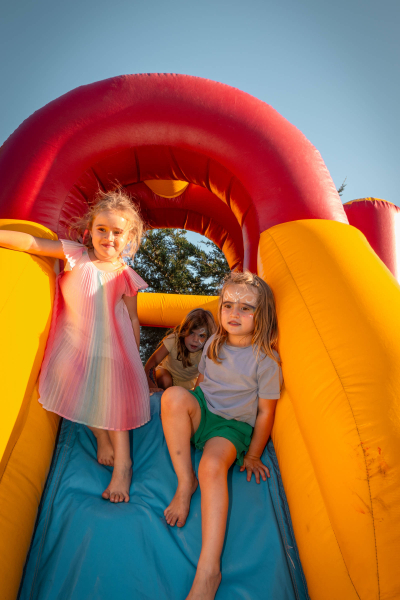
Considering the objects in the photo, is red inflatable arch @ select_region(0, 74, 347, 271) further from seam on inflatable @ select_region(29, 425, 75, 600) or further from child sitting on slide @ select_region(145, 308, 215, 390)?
seam on inflatable @ select_region(29, 425, 75, 600)

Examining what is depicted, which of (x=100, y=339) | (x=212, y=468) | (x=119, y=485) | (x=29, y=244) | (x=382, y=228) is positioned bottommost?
(x=119, y=485)

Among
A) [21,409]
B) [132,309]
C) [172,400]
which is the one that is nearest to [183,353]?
[132,309]

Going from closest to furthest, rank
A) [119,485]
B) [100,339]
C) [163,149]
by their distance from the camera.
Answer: [119,485] < [100,339] < [163,149]

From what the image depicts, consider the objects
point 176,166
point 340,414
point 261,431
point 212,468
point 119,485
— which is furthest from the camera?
point 176,166

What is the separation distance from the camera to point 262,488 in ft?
4.20

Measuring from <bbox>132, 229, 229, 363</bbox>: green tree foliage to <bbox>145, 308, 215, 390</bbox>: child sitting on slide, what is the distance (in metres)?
3.90

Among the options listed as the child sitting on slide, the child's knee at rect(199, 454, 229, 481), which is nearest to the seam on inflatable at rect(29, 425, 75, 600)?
the child's knee at rect(199, 454, 229, 481)

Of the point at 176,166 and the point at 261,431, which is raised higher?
the point at 176,166

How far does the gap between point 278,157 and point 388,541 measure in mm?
1601

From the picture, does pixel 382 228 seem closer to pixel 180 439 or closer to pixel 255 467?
pixel 255 467

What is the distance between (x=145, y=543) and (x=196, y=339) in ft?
4.54

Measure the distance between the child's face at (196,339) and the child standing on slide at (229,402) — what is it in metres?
0.70

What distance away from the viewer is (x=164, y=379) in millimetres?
2525

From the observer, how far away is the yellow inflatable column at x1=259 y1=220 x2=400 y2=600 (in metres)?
0.76
